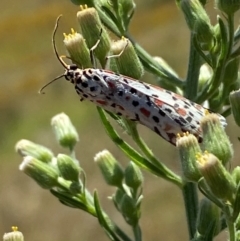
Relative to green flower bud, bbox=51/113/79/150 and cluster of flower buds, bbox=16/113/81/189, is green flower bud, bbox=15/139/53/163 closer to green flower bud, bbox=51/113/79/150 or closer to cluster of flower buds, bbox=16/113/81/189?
cluster of flower buds, bbox=16/113/81/189

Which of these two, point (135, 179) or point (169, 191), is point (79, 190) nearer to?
point (135, 179)

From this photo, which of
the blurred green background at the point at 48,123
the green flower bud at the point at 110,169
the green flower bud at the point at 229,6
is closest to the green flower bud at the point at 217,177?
the green flower bud at the point at 229,6

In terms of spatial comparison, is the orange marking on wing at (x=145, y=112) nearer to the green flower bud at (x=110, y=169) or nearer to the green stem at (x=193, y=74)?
the green stem at (x=193, y=74)

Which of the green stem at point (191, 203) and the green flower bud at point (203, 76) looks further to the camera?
the green flower bud at point (203, 76)

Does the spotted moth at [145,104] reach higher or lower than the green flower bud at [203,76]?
higher

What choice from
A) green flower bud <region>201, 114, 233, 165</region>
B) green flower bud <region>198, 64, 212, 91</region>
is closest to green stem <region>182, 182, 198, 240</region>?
green flower bud <region>201, 114, 233, 165</region>

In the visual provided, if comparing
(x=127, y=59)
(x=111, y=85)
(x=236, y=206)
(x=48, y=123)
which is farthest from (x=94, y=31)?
(x=48, y=123)

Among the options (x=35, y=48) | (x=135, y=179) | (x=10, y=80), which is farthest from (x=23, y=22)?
(x=135, y=179)
